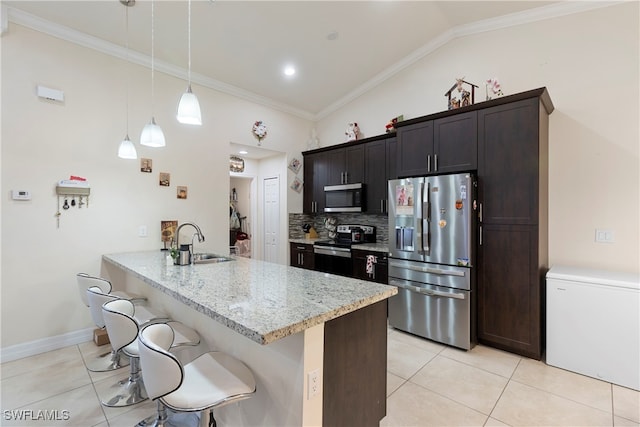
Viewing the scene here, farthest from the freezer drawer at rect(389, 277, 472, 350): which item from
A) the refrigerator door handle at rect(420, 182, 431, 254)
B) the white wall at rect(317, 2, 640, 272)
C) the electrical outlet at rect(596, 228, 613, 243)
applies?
the electrical outlet at rect(596, 228, 613, 243)

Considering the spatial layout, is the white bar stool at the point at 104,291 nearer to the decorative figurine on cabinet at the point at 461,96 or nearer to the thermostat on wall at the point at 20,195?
the thermostat on wall at the point at 20,195

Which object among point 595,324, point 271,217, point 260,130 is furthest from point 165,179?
point 595,324

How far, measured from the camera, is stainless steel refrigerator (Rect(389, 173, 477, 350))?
2.84 meters

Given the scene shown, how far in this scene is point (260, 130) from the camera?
4.54 metres

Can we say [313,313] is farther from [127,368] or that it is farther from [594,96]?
[594,96]

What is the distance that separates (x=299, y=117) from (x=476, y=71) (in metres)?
2.81

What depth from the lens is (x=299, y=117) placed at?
5195mm

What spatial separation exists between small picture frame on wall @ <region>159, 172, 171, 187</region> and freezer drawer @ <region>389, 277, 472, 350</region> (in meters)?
2.91

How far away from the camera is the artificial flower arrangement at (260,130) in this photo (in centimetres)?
448

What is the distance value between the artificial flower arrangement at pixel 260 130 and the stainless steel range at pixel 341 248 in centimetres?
186

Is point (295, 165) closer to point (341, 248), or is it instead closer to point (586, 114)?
point (341, 248)

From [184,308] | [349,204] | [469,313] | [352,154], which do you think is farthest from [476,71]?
[184,308]

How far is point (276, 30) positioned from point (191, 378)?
3340 mm

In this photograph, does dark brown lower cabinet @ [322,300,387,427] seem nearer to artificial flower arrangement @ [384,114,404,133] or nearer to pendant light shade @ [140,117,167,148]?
pendant light shade @ [140,117,167,148]
